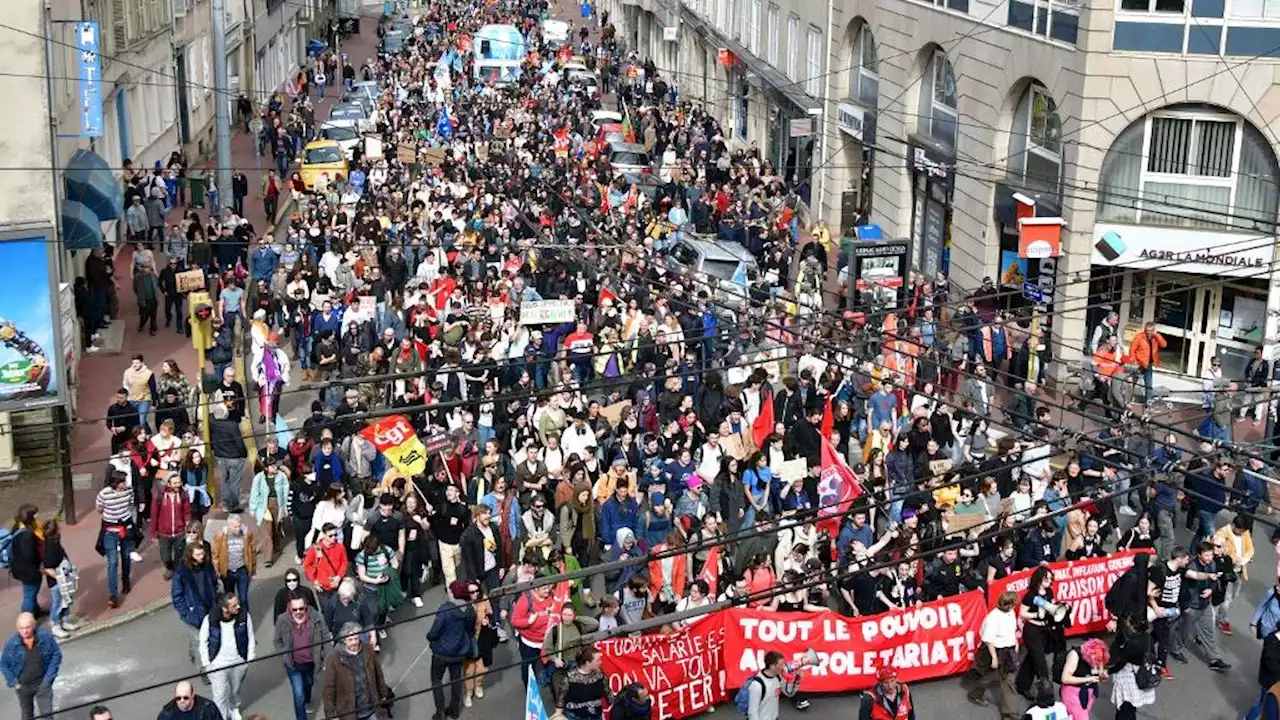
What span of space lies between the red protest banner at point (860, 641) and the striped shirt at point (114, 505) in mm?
6931

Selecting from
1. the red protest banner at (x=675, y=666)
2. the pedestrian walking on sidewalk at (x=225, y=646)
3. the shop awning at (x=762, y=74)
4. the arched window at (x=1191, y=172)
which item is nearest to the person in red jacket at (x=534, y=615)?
the red protest banner at (x=675, y=666)

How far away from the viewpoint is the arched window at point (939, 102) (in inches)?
1405

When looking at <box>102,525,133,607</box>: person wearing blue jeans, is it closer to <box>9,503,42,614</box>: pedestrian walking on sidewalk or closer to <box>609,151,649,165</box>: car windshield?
<box>9,503,42,614</box>: pedestrian walking on sidewalk

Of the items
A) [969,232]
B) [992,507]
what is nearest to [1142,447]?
[992,507]

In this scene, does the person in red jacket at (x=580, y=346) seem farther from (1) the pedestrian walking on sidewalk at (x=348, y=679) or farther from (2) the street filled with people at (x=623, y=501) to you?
(1) the pedestrian walking on sidewalk at (x=348, y=679)

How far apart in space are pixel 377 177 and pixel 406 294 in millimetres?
12330

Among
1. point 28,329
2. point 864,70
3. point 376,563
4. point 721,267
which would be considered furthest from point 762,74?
point 376,563

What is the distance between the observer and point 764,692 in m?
15.3

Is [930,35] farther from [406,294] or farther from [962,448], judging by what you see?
[962,448]

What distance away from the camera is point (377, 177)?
135 feet

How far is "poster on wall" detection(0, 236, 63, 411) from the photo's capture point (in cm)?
2195

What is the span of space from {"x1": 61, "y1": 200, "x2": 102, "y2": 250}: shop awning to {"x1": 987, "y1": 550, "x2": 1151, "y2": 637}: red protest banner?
17.1m

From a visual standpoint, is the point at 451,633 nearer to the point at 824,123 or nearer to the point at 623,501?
the point at 623,501

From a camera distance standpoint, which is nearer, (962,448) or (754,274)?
(962,448)
